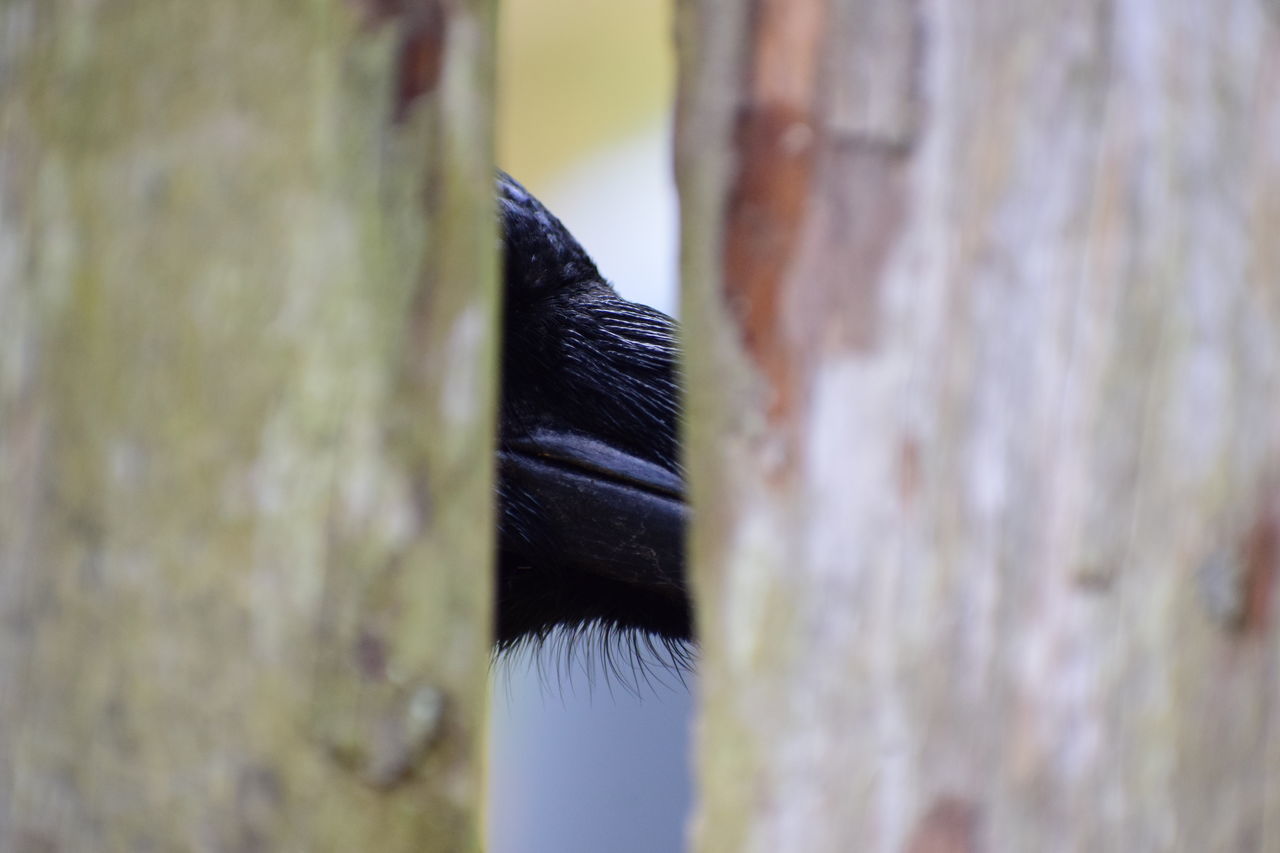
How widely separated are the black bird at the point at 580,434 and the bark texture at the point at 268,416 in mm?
797

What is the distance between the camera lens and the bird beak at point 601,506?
1357 millimetres

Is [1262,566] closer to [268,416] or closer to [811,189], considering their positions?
[811,189]

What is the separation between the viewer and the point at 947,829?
49 cm

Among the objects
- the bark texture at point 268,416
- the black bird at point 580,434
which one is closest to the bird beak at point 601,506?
the black bird at point 580,434

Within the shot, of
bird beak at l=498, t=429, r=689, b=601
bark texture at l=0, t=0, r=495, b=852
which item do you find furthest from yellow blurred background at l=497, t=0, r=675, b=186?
bark texture at l=0, t=0, r=495, b=852

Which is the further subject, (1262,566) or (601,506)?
(601,506)

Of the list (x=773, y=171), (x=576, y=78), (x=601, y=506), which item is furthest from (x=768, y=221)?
(x=576, y=78)

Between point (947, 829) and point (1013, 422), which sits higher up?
point (1013, 422)

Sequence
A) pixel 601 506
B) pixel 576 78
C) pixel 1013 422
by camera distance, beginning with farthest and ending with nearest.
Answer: pixel 576 78 → pixel 601 506 → pixel 1013 422

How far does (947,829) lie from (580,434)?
1.01m

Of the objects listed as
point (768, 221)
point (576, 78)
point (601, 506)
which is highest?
point (576, 78)

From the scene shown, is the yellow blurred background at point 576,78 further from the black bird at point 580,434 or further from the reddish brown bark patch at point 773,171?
the reddish brown bark patch at point 773,171

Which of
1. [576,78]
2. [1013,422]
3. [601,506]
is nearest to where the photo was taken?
[1013,422]

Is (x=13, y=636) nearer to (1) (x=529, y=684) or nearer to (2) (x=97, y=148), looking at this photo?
(2) (x=97, y=148)
